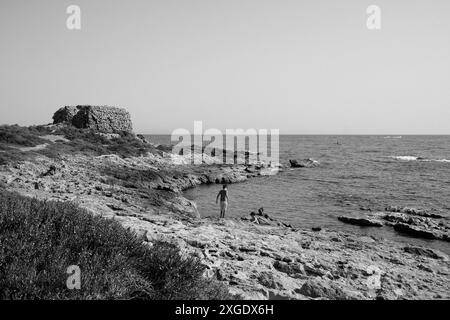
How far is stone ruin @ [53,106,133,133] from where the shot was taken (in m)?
56.0

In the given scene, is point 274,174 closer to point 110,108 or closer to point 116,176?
point 116,176

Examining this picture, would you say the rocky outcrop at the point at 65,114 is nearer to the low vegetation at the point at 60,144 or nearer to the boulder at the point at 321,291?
the low vegetation at the point at 60,144

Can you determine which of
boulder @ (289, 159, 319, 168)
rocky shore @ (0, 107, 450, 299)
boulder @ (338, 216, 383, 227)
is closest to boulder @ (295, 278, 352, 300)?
rocky shore @ (0, 107, 450, 299)

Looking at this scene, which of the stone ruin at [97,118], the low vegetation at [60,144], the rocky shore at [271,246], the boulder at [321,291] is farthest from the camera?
the stone ruin at [97,118]

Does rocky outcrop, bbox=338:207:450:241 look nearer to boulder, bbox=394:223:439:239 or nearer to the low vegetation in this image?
boulder, bbox=394:223:439:239

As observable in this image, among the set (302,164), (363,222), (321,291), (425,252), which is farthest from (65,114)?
(321,291)

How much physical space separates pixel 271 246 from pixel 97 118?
167ft

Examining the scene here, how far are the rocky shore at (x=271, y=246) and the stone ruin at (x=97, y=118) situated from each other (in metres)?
30.8

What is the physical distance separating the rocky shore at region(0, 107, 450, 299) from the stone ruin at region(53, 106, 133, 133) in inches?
1214

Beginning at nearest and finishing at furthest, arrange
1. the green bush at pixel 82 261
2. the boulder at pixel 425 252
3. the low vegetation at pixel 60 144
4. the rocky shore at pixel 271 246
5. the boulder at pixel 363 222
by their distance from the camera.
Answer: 1. the green bush at pixel 82 261
2. the rocky shore at pixel 271 246
3. the boulder at pixel 425 252
4. the boulder at pixel 363 222
5. the low vegetation at pixel 60 144

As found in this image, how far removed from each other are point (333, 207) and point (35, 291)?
26771 millimetres

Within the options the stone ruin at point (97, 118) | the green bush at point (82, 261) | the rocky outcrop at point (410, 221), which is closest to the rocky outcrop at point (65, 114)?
the stone ruin at point (97, 118)

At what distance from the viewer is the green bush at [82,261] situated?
4.24 m

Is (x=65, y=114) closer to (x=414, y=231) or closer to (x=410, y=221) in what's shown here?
(x=410, y=221)
